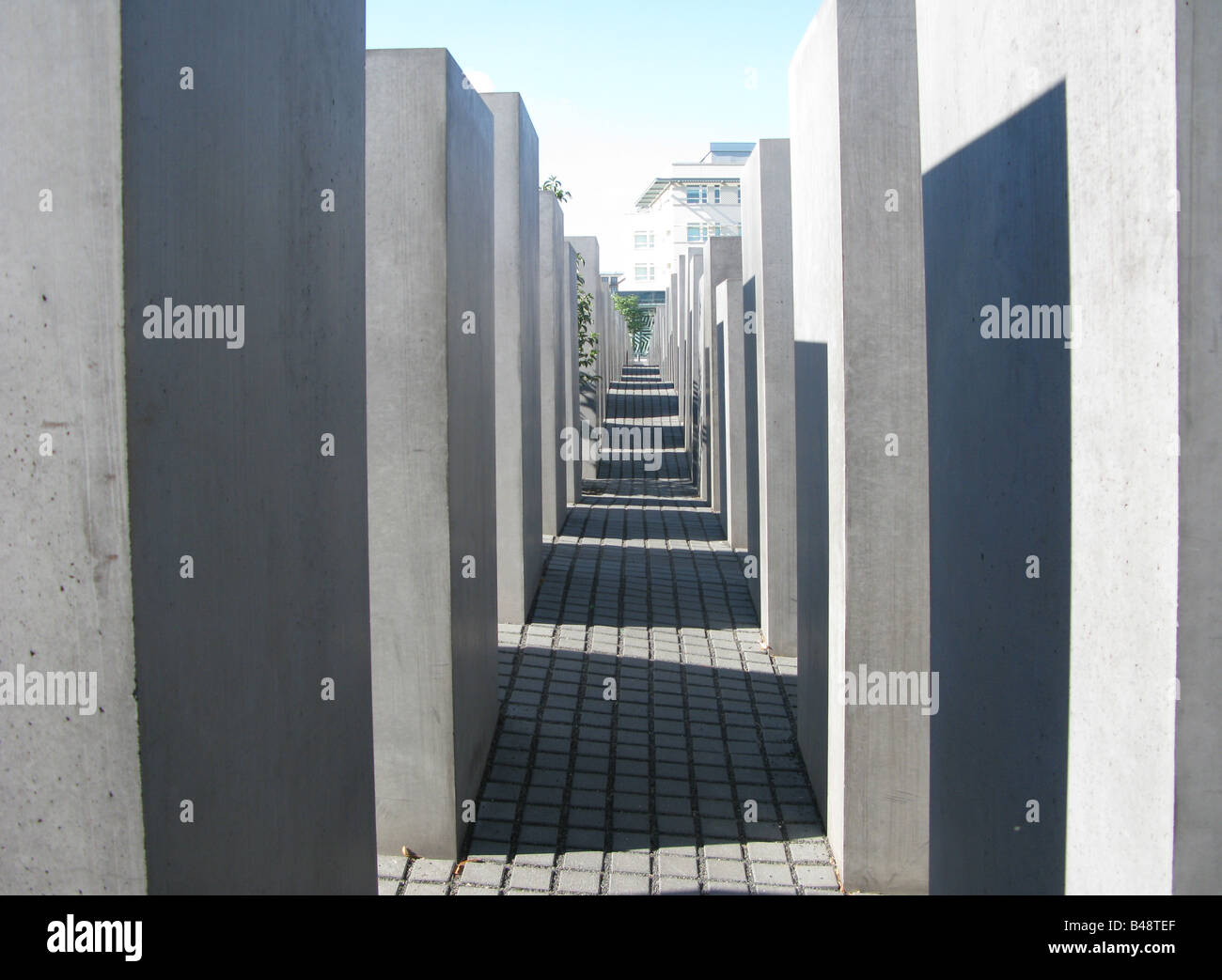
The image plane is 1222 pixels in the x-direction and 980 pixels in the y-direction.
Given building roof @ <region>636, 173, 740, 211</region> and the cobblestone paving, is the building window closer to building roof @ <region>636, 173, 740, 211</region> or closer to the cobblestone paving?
building roof @ <region>636, 173, 740, 211</region>

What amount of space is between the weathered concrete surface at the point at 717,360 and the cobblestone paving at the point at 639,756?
2669 mm

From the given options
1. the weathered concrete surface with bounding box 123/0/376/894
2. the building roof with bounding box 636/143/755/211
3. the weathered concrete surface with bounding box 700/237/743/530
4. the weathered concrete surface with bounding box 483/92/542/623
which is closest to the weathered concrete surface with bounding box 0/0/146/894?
the weathered concrete surface with bounding box 123/0/376/894

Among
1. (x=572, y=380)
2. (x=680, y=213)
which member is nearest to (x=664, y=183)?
(x=680, y=213)

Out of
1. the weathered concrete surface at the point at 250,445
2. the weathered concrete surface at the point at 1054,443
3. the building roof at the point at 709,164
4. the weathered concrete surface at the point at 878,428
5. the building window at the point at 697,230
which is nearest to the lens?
the weathered concrete surface at the point at 1054,443

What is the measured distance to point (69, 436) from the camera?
186 centimetres

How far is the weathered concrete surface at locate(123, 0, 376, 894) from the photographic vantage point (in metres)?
1.92

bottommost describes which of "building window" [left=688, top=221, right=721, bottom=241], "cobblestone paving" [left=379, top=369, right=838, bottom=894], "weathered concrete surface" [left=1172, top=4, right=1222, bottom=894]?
"cobblestone paving" [left=379, top=369, right=838, bottom=894]

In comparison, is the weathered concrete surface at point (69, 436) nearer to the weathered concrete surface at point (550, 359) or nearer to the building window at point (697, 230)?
the weathered concrete surface at point (550, 359)

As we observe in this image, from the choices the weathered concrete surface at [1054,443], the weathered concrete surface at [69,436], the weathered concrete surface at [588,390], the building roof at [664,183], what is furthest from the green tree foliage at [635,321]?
the weathered concrete surface at [69,436]

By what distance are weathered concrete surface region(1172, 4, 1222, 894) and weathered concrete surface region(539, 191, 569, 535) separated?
9.00 m

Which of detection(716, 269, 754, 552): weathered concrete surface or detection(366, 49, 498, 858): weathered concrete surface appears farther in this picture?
detection(716, 269, 754, 552): weathered concrete surface

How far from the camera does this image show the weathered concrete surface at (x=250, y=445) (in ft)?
6.29

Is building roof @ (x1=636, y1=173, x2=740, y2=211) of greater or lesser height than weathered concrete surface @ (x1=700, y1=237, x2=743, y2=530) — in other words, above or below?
above
